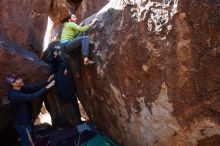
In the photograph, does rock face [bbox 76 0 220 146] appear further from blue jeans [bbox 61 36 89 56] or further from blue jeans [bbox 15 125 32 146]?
blue jeans [bbox 15 125 32 146]

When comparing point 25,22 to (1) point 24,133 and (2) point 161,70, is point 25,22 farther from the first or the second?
(2) point 161,70

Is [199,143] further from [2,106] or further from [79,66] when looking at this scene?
[2,106]

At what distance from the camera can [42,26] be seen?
37.5 feet

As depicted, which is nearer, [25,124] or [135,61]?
[135,61]

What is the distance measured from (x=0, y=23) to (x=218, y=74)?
6007mm

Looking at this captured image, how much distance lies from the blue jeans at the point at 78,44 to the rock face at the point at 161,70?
0.33m

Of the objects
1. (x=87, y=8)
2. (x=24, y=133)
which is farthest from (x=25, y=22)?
(x=87, y=8)

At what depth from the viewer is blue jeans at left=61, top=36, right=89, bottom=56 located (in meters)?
7.23

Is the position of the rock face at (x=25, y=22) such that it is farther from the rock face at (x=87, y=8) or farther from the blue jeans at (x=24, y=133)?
the rock face at (x=87, y=8)

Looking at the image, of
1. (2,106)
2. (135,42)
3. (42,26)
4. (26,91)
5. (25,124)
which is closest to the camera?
(135,42)

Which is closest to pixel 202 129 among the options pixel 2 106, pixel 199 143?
pixel 199 143

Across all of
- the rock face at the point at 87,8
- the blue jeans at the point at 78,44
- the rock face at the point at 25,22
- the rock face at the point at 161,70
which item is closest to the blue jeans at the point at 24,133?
the rock face at the point at 161,70

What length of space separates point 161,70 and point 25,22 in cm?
554

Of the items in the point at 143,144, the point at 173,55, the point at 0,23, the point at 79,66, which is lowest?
the point at 143,144
